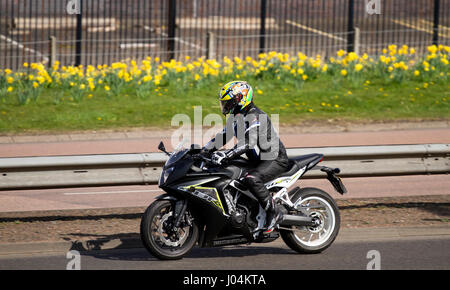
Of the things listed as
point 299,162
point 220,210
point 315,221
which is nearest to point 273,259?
point 315,221

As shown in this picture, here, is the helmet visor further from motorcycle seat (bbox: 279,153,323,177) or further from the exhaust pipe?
the exhaust pipe

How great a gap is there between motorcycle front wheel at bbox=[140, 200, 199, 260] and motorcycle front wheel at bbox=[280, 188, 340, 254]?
3.07 feet

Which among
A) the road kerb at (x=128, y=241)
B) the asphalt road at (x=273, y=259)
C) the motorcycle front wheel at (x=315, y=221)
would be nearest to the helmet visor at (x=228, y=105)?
the motorcycle front wheel at (x=315, y=221)

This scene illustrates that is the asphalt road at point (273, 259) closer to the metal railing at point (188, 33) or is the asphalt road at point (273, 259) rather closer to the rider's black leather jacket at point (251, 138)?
the rider's black leather jacket at point (251, 138)

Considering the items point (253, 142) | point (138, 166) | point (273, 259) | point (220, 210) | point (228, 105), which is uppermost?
point (228, 105)

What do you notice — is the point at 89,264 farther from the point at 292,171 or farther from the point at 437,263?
the point at 437,263

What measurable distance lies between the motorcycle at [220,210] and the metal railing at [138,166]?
4.03ft

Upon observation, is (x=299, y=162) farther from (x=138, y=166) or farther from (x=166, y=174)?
(x=138, y=166)

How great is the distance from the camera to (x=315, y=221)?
7520 millimetres

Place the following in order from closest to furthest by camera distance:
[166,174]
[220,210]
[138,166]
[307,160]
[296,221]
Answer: [166,174], [220,210], [296,221], [307,160], [138,166]

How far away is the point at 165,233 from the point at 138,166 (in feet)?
5.14

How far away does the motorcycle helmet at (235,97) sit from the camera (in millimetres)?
7227

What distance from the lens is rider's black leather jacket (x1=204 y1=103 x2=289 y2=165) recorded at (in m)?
7.16

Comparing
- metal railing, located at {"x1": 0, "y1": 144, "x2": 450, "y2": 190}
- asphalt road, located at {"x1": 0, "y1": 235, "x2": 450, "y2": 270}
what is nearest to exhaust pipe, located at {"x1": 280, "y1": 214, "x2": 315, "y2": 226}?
asphalt road, located at {"x1": 0, "y1": 235, "x2": 450, "y2": 270}
